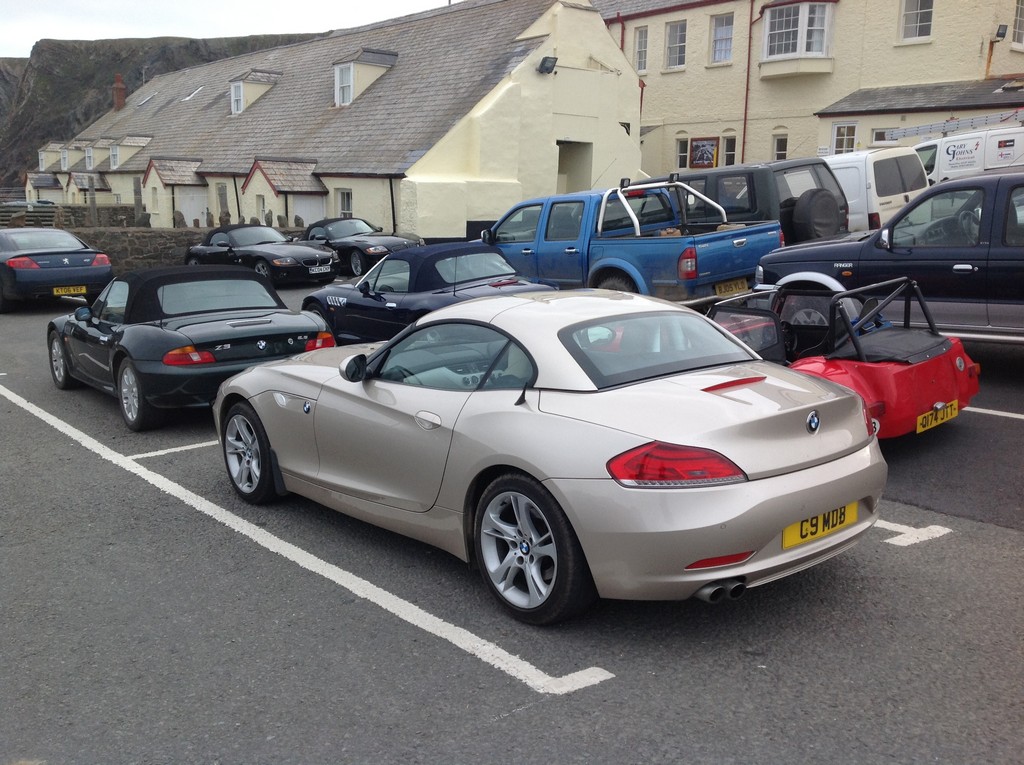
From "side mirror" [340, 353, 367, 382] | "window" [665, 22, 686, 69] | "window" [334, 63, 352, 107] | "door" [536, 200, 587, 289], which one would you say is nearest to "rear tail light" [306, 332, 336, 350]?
"side mirror" [340, 353, 367, 382]

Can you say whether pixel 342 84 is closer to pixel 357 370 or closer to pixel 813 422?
pixel 357 370

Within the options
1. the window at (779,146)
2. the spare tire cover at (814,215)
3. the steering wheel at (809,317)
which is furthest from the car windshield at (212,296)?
the window at (779,146)

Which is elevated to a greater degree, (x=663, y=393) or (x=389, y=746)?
(x=663, y=393)

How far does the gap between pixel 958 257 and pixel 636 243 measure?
3.71m

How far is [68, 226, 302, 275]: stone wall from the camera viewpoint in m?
22.4

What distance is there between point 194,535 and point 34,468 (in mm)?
2353

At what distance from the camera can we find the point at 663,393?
14.0ft

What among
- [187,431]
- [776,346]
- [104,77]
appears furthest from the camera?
[104,77]

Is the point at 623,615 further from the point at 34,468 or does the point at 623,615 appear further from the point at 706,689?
the point at 34,468

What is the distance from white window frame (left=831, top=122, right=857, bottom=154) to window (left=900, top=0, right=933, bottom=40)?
110 inches

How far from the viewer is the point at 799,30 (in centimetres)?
2875

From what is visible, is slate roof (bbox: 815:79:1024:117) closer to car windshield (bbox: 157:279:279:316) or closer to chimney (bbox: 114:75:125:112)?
car windshield (bbox: 157:279:279:316)

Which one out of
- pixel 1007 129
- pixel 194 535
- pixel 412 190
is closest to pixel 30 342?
pixel 194 535

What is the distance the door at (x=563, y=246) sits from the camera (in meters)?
12.4
